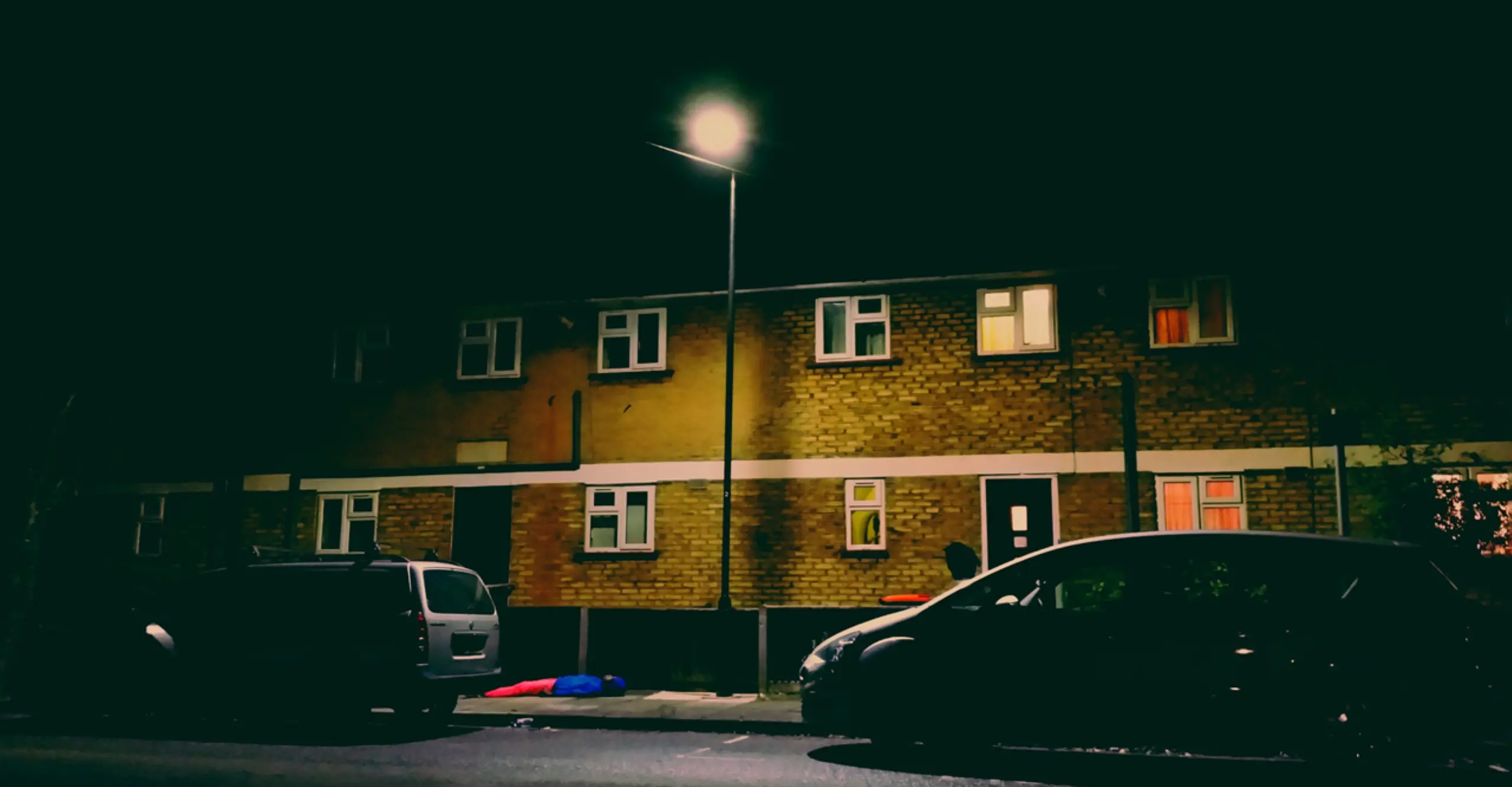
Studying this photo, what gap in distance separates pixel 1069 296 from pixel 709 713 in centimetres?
823

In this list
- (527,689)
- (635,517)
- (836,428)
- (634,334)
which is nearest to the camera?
(527,689)

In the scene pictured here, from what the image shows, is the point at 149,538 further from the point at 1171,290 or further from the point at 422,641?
the point at 1171,290

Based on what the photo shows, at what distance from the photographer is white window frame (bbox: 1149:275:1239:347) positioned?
15258 mm

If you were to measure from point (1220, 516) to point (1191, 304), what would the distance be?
116 inches

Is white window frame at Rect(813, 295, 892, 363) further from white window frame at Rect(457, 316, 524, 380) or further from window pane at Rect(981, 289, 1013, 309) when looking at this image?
white window frame at Rect(457, 316, 524, 380)

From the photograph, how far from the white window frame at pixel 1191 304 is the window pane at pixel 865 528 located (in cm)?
456

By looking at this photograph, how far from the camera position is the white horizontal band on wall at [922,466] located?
1462 cm

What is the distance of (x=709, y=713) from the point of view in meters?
11.1

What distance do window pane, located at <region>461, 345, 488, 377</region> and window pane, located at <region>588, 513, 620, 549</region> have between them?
10.4 feet

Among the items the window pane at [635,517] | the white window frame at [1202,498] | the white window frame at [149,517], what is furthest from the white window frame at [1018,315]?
the white window frame at [149,517]

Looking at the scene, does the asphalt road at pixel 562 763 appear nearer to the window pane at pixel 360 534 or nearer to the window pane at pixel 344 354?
the window pane at pixel 360 534

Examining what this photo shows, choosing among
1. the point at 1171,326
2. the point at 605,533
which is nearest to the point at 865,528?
the point at 605,533

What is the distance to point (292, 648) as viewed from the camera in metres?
9.70

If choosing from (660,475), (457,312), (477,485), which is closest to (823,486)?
(660,475)
